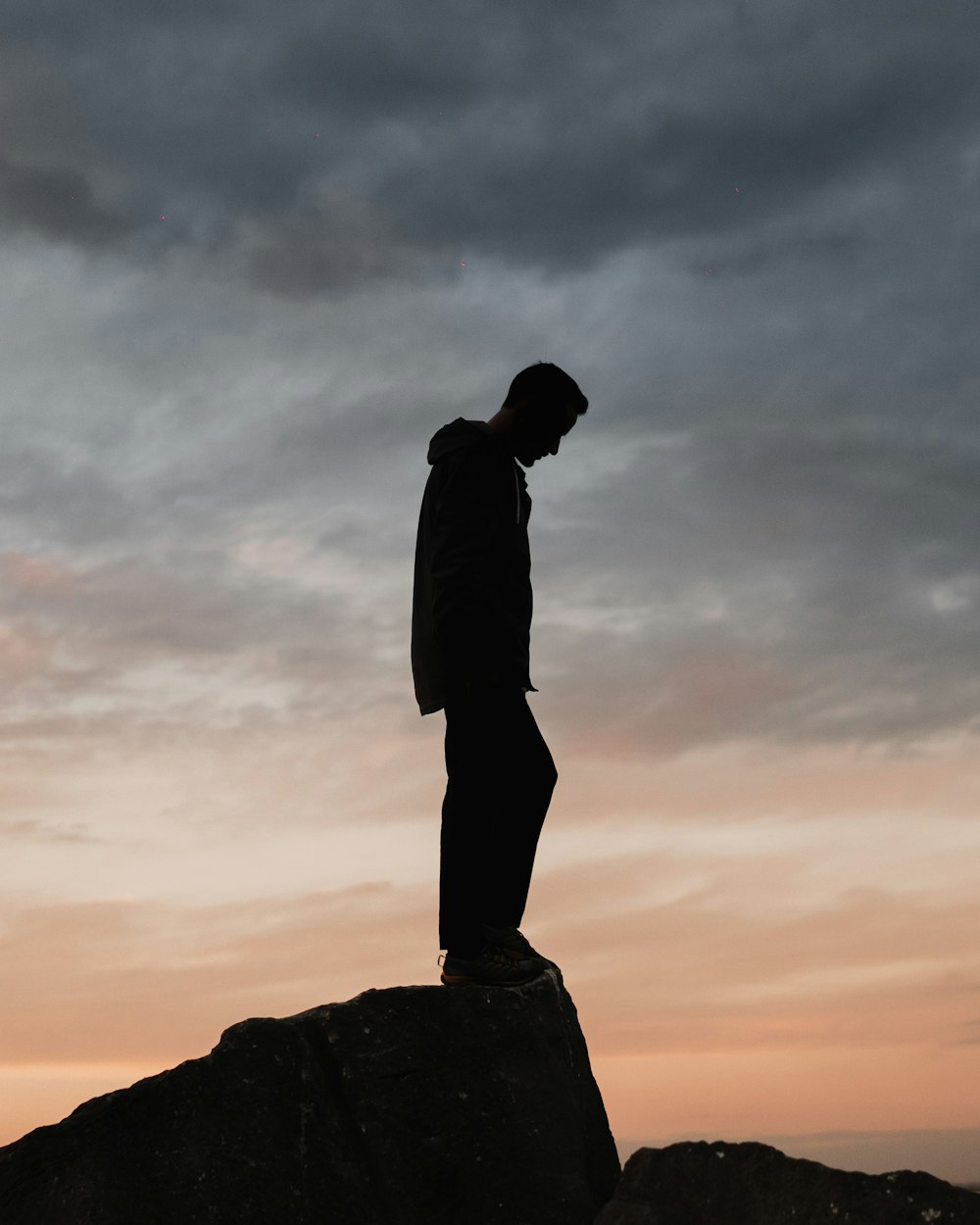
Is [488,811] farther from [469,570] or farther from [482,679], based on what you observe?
[469,570]

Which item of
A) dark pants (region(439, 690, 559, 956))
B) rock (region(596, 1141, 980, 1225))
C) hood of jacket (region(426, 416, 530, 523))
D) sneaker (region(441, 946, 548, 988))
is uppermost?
hood of jacket (region(426, 416, 530, 523))

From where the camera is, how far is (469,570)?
638 centimetres

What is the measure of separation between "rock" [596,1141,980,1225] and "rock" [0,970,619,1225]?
3.09 feet

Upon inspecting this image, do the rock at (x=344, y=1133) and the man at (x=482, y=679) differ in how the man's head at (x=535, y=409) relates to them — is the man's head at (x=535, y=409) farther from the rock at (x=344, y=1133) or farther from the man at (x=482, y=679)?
the rock at (x=344, y=1133)

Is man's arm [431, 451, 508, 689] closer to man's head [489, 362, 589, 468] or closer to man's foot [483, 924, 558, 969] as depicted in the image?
man's head [489, 362, 589, 468]

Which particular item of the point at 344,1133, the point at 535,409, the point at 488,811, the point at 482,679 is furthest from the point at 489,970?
the point at 535,409

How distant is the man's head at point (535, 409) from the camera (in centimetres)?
692

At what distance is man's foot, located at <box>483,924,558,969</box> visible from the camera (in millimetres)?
6645

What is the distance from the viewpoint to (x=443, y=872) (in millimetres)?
6516

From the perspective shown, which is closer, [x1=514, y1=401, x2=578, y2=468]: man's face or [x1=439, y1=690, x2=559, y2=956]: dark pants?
[x1=439, y1=690, x2=559, y2=956]: dark pants

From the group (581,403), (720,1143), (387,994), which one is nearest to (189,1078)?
(387,994)

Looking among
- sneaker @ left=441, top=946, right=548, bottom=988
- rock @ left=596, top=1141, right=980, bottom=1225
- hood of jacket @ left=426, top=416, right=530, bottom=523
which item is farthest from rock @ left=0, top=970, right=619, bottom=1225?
hood of jacket @ left=426, top=416, right=530, bottom=523

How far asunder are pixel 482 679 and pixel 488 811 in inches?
→ 24.3

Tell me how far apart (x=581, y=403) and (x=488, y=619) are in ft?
4.50
